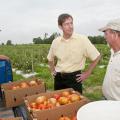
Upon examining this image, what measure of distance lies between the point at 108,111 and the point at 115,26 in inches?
32.8

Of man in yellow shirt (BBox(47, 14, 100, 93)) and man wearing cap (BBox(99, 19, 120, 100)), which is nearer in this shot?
man wearing cap (BBox(99, 19, 120, 100))

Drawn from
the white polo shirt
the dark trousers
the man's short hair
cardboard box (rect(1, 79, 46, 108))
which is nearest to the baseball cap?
the white polo shirt

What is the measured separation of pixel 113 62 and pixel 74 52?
1148mm

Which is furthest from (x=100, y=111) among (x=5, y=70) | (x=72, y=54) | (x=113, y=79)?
(x=5, y=70)

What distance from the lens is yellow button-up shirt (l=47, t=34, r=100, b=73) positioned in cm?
389

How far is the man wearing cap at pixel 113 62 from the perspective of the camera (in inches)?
105

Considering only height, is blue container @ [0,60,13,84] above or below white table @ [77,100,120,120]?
below

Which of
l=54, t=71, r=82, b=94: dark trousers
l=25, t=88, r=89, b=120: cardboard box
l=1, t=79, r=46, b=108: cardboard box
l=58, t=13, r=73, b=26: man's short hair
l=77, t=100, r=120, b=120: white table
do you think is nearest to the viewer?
l=77, t=100, r=120, b=120: white table

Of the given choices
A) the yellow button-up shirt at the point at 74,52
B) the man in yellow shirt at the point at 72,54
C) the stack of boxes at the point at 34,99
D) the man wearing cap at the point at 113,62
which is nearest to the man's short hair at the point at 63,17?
the man in yellow shirt at the point at 72,54

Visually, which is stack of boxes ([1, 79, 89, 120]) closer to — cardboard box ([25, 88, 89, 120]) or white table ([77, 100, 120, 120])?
cardboard box ([25, 88, 89, 120])

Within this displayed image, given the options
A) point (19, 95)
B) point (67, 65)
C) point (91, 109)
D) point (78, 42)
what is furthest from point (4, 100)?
point (91, 109)

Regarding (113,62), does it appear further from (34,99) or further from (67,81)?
(67,81)

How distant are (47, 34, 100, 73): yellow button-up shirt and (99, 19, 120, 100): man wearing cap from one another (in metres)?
1.06

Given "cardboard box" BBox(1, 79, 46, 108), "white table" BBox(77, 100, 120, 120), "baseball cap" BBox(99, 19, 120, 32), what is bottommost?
"cardboard box" BBox(1, 79, 46, 108)
